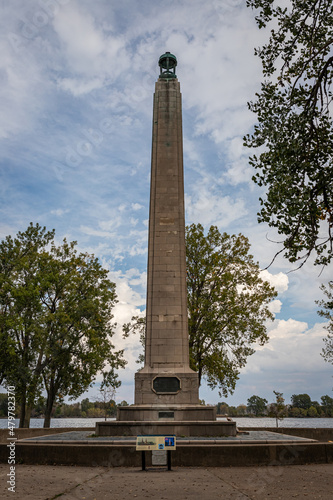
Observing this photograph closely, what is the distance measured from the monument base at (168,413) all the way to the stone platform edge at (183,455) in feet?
24.6

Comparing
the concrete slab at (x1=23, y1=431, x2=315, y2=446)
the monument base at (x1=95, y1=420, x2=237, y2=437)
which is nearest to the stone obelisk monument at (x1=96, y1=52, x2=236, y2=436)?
the monument base at (x1=95, y1=420, x2=237, y2=437)

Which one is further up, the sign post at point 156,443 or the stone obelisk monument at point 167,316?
the stone obelisk monument at point 167,316

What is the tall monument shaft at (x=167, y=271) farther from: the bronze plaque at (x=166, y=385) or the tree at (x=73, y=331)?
the tree at (x=73, y=331)

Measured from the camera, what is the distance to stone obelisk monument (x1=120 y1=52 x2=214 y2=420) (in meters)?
21.1

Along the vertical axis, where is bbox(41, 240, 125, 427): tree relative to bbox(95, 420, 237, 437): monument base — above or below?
above

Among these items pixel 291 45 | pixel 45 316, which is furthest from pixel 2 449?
pixel 45 316

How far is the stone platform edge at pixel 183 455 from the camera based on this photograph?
41.6 ft

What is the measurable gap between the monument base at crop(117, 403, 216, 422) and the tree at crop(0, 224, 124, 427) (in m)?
10.5

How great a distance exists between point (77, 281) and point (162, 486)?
23.7 m

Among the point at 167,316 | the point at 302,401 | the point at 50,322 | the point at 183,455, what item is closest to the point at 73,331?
the point at 50,322

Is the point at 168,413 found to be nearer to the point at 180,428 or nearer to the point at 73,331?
the point at 180,428

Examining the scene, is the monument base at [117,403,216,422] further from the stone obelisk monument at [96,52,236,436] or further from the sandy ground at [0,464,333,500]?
the sandy ground at [0,464,333,500]

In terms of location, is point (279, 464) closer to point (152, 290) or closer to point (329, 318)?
point (152, 290)

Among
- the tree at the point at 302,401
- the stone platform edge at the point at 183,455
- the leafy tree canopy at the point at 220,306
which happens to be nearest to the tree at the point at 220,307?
the leafy tree canopy at the point at 220,306
